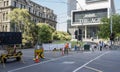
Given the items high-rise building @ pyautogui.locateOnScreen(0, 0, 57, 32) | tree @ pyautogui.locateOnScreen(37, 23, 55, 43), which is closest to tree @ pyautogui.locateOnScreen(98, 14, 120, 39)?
tree @ pyautogui.locateOnScreen(37, 23, 55, 43)

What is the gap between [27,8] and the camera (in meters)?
96.1

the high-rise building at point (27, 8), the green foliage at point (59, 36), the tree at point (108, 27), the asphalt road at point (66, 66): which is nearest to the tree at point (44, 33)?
the high-rise building at point (27, 8)

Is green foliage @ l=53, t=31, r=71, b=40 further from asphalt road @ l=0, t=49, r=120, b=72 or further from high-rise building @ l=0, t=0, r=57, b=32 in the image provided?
asphalt road @ l=0, t=49, r=120, b=72

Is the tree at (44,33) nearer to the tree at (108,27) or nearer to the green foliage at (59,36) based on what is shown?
the green foliage at (59,36)

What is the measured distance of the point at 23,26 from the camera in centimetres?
7538

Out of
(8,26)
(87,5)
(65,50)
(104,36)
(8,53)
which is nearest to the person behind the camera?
(8,53)

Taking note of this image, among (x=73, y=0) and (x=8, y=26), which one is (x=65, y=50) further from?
A: (x=73, y=0)

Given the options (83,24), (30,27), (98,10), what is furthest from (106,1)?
(30,27)

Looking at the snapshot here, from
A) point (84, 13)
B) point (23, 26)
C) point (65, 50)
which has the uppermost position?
point (84, 13)

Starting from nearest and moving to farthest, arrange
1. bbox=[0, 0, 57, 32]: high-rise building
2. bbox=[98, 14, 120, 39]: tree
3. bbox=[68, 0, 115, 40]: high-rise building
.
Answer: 1. bbox=[98, 14, 120, 39]: tree
2. bbox=[0, 0, 57, 32]: high-rise building
3. bbox=[68, 0, 115, 40]: high-rise building

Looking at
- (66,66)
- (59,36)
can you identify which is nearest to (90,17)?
(59,36)

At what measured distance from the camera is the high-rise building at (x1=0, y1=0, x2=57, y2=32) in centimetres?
8800

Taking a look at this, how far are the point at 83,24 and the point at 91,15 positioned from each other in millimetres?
5642

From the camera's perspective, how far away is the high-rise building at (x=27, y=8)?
289 ft
